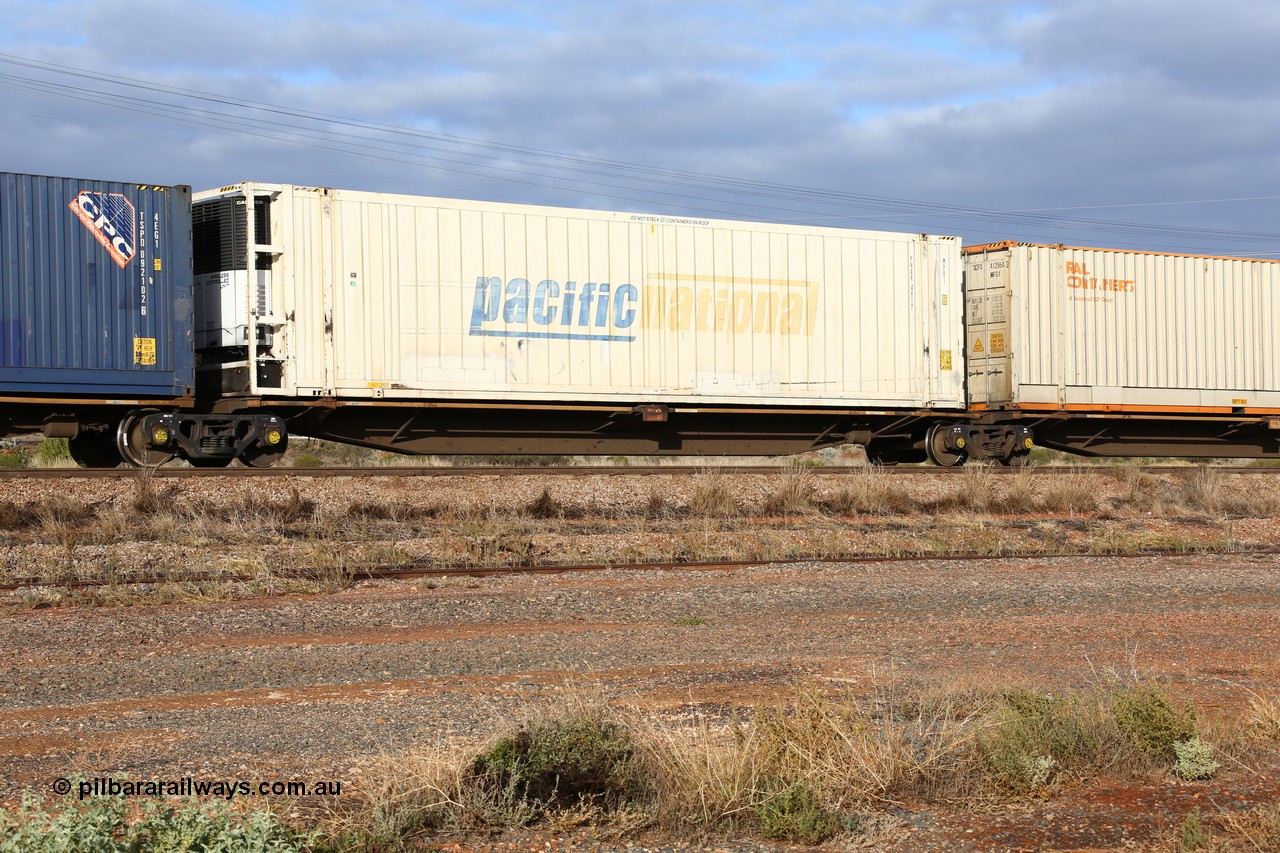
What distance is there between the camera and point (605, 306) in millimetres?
16250

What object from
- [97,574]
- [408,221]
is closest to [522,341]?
[408,221]

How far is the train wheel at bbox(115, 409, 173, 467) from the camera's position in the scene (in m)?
14.4

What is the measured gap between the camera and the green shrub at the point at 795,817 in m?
4.25

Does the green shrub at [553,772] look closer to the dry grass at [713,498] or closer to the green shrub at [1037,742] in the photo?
the green shrub at [1037,742]

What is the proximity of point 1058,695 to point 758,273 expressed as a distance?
11995mm

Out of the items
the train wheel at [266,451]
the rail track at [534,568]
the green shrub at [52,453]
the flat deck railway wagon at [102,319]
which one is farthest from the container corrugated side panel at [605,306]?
the green shrub at [52,453]

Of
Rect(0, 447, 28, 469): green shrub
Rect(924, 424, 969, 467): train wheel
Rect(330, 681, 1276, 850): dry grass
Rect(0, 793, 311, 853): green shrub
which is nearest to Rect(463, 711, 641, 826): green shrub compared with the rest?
Rect(330, 681, 1276, 850): dry grass

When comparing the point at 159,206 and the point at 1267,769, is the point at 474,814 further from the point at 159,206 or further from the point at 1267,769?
the point at 159,206

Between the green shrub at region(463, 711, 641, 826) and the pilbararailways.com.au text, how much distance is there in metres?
0.59

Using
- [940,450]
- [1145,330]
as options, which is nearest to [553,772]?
[940,450]

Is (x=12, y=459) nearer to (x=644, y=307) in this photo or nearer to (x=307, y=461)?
(x=307, y=461)

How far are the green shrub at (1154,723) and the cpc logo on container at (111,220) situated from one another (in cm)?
1273

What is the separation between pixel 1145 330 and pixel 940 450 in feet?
14.1

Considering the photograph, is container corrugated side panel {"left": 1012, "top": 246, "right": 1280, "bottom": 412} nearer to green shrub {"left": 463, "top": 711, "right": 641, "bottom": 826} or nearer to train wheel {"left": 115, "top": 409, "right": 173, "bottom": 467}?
train wheel {"left": 115, "top": 409, "right": 173, "bottom": 467}
